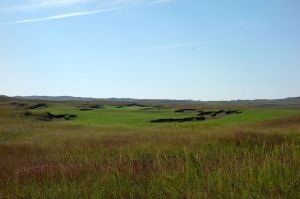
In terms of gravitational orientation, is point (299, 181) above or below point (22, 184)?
above

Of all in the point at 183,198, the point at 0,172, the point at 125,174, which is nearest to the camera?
the point at 183,198

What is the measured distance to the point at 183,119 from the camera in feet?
148

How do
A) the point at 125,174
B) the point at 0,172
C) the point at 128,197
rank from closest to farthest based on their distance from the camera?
the point at 128,197, the point at 125,174, the point at 0,172

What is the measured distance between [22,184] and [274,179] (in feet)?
15.2

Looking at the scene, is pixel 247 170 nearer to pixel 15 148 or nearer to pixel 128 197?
pixel 128 197

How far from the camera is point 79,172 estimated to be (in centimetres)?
922

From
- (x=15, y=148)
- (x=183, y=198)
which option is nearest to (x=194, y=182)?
(x=183, y=198)

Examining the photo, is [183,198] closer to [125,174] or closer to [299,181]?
[299,181]

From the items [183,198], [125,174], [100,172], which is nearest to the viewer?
[183,198]

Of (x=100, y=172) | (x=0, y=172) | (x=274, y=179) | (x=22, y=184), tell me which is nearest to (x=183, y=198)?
(x=274, y=179)

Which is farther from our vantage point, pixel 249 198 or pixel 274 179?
pixel 274 179

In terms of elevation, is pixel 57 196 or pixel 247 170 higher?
pixel 247 170

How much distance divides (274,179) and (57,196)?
10.8 feet

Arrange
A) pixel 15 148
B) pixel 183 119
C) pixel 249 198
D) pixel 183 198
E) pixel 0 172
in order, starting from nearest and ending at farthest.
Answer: pixel 249 198 < pixel 183 198 < pixel 0 172 < pixel 15 148 < pixel 183 119
